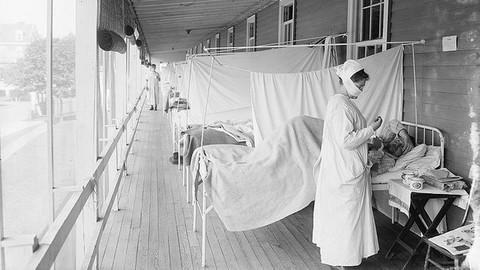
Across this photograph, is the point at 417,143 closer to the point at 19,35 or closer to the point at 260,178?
the point at 260,178

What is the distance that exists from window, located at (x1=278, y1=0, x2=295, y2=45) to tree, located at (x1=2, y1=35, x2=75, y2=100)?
539 centimetres

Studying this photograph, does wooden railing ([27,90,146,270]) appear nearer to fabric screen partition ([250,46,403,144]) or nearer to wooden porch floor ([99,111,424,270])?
wooden porch floor ([99,111,424,270])

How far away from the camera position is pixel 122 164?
641 cm

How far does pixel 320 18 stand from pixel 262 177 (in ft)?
12.3

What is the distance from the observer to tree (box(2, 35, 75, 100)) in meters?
1.97

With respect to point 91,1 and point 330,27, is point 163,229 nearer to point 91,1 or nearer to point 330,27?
point 91,1

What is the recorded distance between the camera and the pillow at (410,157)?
4.27 meters

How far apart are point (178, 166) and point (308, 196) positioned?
3.87m

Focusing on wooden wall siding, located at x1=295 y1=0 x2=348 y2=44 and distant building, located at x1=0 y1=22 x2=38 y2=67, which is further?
wooden wall siding, located at x1=295 y1=0 x2=348 y2=44

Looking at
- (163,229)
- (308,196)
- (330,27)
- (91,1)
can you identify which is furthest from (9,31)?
(330,27)

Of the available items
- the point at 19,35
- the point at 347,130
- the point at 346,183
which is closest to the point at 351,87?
the point at 347,130

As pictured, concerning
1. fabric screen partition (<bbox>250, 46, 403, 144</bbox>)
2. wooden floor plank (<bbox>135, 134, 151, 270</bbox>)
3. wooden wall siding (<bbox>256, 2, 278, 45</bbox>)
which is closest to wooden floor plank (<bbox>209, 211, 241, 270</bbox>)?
wooden floor plank (<bbox>135, 134, 151, 270</bbox>)

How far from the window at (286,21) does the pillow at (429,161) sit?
14.5ft

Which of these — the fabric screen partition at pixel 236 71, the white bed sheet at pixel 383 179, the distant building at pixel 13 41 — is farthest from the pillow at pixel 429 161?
the distant building at pixel 13 41
